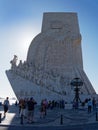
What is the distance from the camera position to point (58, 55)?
45.6 m

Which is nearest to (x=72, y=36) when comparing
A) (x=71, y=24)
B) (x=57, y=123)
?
(x=71, y=24)

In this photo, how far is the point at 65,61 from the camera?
4569 cm

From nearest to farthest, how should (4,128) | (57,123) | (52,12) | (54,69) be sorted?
(4,128) → (57,123) → (54,69) → (52,12)

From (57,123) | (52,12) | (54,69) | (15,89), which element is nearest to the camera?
(57,123)

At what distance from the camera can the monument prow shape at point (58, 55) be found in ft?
135

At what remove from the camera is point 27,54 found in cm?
4703

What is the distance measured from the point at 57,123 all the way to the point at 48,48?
29.6 m

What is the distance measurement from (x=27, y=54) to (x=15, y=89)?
806 cm

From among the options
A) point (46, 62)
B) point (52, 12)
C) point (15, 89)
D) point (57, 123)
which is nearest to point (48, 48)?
point (46, 62)

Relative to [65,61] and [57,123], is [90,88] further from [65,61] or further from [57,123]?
[57,123]

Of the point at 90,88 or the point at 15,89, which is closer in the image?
the point at 15,89

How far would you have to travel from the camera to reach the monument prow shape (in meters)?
41.2

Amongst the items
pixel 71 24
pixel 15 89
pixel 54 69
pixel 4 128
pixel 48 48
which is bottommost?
pixel 4 128

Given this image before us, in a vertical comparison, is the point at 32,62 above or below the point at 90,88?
above
